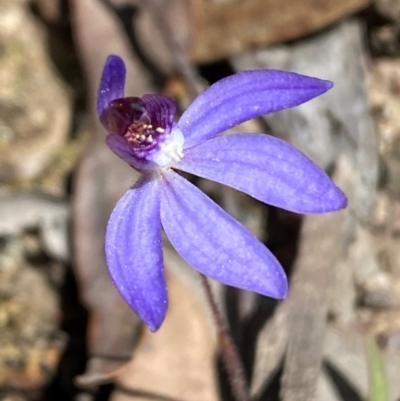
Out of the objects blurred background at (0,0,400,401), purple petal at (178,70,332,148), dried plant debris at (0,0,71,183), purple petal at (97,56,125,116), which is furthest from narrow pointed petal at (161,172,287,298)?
dried plant debris at (0,0,71,183)

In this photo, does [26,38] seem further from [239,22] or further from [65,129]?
[239,22]

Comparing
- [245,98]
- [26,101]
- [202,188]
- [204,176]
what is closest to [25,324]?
[202,188]

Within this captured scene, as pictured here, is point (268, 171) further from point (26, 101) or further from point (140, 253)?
point (26, 101)

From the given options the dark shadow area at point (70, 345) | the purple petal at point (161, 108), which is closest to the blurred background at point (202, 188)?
the dark shadow area at point (70, 345)

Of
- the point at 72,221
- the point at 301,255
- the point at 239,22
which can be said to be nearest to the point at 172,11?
the point at 239,22

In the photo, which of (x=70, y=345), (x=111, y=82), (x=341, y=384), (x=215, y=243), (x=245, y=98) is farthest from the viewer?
(x=70, y=345)

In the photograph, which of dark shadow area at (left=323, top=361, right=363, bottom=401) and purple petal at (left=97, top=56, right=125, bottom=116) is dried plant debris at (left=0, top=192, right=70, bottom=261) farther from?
purple petal at (left=97, top=56, right=125, bottom=116)

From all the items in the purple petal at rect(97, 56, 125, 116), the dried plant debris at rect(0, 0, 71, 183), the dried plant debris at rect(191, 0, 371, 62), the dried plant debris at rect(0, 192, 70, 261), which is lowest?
the dried plant debris at rect(0, 192, 70, 261)
